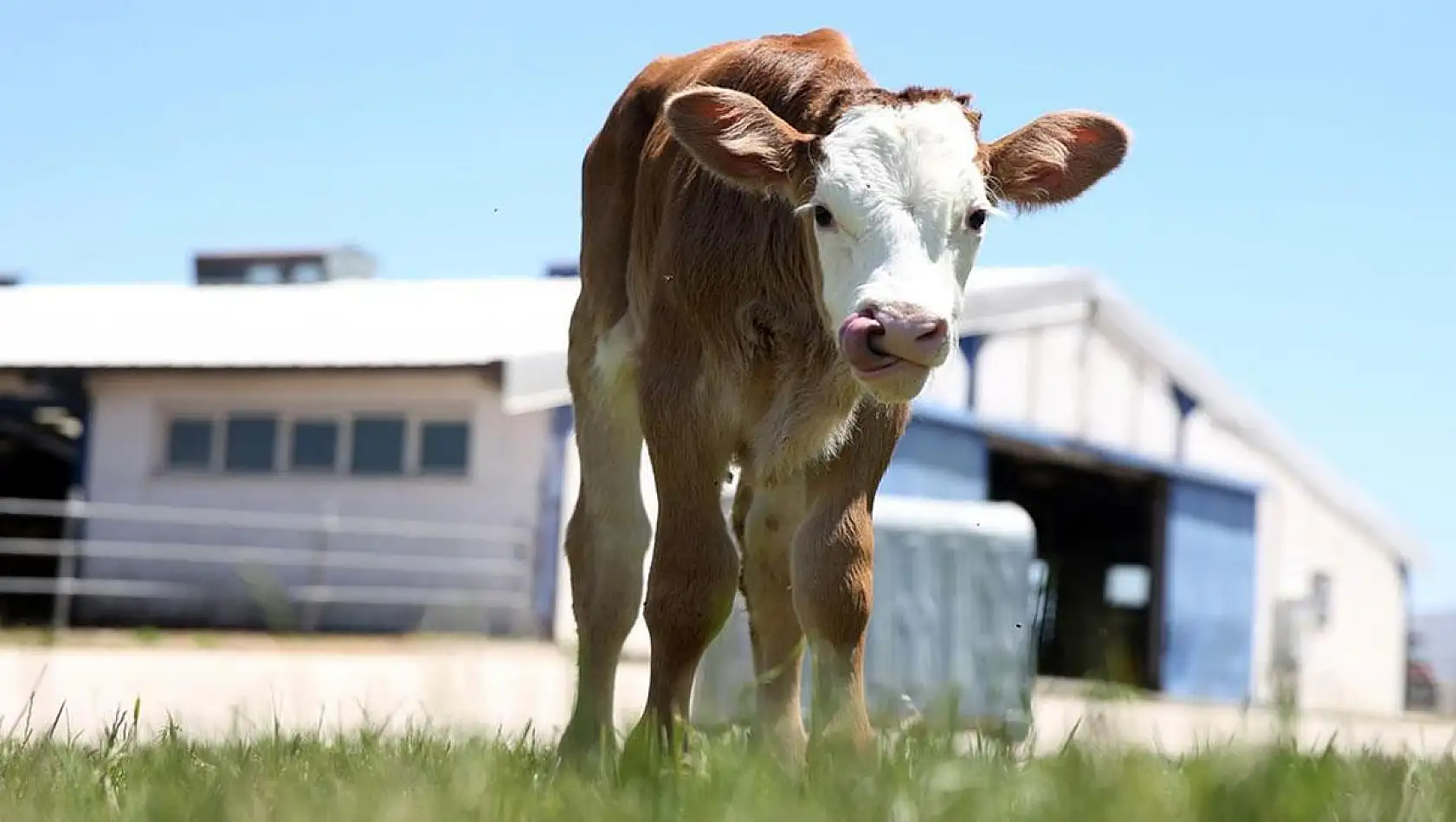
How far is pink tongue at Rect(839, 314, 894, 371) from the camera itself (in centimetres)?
404

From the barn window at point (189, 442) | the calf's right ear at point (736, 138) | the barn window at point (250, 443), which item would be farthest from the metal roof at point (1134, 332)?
the calf's right ear at point (736, 138)

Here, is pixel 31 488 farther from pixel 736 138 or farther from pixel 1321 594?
pixel 736 138

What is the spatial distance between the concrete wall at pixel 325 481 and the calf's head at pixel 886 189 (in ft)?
50.8

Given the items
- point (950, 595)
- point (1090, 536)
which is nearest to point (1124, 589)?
point (1090, 536)

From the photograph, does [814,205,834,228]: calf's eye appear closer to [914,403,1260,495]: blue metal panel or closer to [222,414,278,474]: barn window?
[914,403,1260,495]: blue metal panel

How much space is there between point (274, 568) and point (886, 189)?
697 inches

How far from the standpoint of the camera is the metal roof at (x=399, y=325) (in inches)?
840

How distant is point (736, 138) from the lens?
4.62 metres

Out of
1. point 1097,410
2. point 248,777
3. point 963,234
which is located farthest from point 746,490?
point 1097,410

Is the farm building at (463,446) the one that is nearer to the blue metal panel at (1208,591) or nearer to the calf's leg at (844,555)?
the blue metal panel at (1208,591)

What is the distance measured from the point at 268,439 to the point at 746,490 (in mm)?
17474

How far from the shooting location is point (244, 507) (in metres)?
22.1

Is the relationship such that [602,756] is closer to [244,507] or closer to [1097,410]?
[244,507]

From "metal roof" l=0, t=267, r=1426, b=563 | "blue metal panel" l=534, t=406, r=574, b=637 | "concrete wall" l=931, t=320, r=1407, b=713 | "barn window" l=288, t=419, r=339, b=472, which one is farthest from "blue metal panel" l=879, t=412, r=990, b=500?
"barn window" l=288, t=419, r=339, b=472
